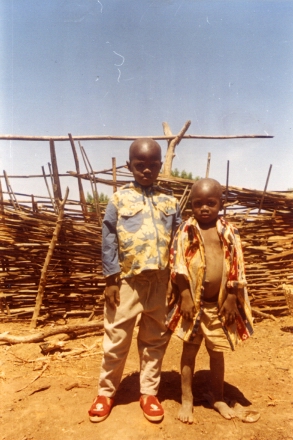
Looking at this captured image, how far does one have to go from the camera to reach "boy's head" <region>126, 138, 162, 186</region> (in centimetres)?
239

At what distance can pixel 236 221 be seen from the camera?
496 cm

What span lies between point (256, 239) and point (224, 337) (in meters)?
2.96

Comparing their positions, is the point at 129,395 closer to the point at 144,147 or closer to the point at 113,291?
the point at 113,291

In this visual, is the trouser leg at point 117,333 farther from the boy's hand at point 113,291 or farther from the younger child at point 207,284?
the younger child at point 207,284

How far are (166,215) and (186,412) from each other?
1.36 metres

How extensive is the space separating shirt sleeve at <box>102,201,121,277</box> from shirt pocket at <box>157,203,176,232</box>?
332mm

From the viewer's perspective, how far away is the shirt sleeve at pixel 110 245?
2.33 metres

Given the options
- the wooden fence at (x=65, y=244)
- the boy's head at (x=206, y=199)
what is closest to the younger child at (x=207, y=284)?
the boy's head at (x=206, y=199)

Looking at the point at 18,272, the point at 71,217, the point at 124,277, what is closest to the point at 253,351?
the point at 124,277

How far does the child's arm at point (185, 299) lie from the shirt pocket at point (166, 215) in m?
0.39

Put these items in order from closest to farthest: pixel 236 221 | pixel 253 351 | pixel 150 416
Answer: pixel 150 416, pixel 253 351, pixel 236 221

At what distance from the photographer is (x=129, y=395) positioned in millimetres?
2689

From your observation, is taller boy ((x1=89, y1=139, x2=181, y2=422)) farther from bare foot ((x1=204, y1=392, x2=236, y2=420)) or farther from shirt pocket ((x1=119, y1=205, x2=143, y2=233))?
bare foot ((x1=204, y1=392, x2=236, y2=420))

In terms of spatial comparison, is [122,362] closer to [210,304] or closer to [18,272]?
[210,304]
